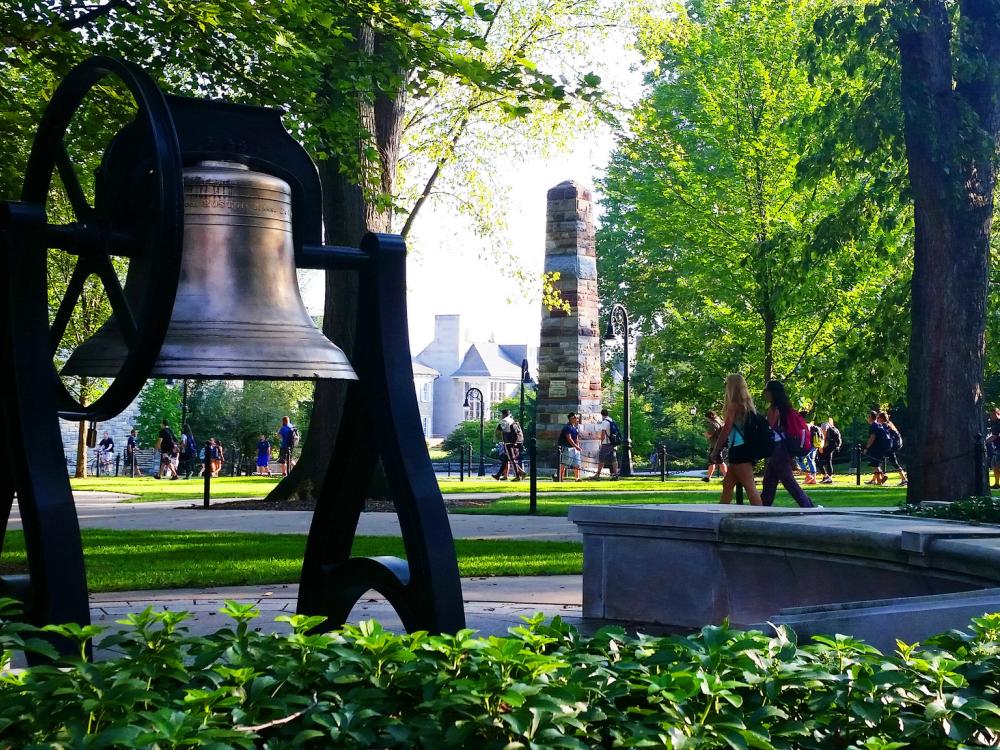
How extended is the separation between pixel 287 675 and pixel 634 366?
177ft

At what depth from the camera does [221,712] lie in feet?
8.07

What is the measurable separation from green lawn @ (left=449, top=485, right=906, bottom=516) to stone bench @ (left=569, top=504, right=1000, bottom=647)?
935 centimetres

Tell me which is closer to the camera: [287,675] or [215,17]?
[287,675]

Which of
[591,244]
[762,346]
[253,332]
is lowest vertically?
[253,332]

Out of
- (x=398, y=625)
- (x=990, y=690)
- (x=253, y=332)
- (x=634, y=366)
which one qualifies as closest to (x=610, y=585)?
(x=398, y=625)

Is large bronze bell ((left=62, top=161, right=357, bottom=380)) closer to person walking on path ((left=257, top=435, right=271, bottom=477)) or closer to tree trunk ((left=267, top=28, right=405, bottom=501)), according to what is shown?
tree trunk ((left=267, top=28, right=405, bottom=501))

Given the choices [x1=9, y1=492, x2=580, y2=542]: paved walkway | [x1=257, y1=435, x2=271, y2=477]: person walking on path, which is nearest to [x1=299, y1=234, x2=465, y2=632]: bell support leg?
[x1=9, y1=492, x2=580, y2=542]: paved walkway

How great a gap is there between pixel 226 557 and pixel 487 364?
83.9m

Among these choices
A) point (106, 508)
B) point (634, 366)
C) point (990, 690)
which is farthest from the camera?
point (634, 366)

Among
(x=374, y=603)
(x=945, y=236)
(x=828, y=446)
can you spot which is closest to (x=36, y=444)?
(x=374, y=603)

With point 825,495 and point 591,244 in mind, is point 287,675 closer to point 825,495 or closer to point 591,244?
point 825,495

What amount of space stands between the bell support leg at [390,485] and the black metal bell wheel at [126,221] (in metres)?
0.79

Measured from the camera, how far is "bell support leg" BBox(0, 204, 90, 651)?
3557mm

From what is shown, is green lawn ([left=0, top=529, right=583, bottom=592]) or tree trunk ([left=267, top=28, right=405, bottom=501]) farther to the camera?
tree trunk ([left=267, top=28, right=405, bottom=501])
